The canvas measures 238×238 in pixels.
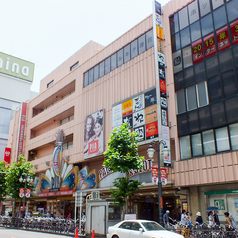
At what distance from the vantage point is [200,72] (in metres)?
22.0

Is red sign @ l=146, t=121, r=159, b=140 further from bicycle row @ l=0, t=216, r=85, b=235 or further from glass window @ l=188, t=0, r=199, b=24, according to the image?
bicycle row @ l=0, t=216, r=85, b=235

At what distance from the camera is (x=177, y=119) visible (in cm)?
2288

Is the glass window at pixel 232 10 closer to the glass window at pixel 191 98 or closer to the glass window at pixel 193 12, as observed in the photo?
the glass window at pixel 193 12

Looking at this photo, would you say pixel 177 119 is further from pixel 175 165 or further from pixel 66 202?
pixel 66 202

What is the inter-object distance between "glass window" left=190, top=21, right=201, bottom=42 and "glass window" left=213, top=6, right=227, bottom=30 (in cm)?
148

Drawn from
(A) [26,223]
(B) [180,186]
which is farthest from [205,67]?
(A) [26,223]

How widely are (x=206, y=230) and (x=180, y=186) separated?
638 centimetres

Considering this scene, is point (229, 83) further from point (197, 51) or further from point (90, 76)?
point (90, 76)

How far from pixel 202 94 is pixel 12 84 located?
211 feet

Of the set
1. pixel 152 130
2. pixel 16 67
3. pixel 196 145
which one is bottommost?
pixel 196 145

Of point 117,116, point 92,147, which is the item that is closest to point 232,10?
point 117,116

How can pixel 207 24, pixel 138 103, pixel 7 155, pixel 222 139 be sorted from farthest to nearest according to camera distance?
1. pixel 7 155
2. pixel 138 103
3. pixel 207 24
4. pixel 222 139

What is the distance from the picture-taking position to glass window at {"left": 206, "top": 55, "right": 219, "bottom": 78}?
2085 centimetres

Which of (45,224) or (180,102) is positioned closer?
(180,102)
